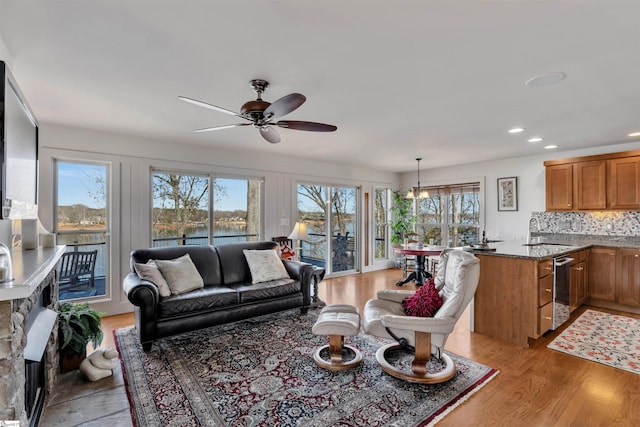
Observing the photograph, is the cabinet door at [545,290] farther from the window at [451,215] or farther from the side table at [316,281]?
the window at [451,215]

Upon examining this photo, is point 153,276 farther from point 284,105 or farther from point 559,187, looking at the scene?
point 559,187

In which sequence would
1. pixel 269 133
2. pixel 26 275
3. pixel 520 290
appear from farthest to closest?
1. pixel 520 290
2. pixel 269 133
3. pixel 26 275

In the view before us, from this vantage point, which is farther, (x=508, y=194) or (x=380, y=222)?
(x=380, y=222)

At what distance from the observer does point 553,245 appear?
14.2 feet

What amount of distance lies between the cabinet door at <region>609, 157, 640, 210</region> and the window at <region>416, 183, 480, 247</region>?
2139 mm

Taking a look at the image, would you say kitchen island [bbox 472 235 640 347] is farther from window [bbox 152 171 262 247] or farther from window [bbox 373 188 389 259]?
window [bbox 373 188 389 259]


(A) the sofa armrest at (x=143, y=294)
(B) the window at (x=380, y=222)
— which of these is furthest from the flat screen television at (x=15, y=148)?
(B) the window at (x=380, y=222)

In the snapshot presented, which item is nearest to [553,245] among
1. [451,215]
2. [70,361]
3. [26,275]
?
[451,215]

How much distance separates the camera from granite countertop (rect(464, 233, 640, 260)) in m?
3.35

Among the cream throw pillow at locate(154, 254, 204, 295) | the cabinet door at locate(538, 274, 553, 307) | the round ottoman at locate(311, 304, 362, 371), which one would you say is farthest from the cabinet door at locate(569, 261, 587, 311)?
the cream throw pillow at locate(154, 254, 204, 295)

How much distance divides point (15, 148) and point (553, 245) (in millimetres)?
5593

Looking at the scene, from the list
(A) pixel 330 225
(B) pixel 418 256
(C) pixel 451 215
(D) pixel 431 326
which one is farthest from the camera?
(C) pixel 451 215

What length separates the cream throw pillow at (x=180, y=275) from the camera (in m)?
3.37

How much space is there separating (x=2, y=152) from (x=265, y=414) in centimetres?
206
